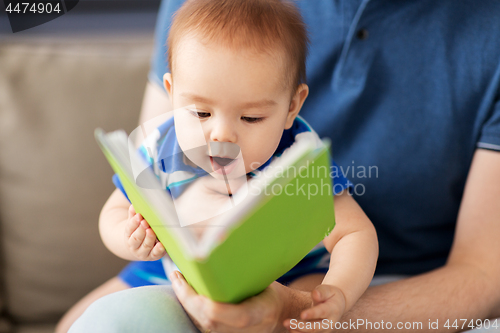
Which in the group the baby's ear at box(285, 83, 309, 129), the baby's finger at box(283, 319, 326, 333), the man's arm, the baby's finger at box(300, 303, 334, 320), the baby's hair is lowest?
the man's arm

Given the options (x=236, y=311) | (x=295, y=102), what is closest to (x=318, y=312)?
(x=236, y=311)

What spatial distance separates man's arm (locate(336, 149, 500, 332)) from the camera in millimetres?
764

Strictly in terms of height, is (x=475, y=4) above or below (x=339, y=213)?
above

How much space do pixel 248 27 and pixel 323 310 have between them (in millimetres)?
433

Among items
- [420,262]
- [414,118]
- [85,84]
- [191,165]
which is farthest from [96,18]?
[420,262]

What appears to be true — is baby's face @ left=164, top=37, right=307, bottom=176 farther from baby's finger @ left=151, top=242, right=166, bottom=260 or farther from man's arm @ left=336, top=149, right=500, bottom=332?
man's arm @ left=336, top=149, right=500, bottom=332

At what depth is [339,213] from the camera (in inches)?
28.9

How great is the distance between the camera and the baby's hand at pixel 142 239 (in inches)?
23.7

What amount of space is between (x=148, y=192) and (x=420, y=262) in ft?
2.59

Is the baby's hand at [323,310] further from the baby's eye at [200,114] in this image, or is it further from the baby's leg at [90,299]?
the baby's leg at [90,299]

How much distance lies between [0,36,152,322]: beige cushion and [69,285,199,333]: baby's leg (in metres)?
0.51

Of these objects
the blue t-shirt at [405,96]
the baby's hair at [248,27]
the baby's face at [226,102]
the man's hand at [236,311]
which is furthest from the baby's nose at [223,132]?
the blue t-shirt at [405,96]

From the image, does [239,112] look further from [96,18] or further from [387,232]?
[96,18]

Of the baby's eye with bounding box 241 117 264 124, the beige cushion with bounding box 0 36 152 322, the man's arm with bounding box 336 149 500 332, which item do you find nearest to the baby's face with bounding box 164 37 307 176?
the baby's eye with bounding box 241 117 264 124
